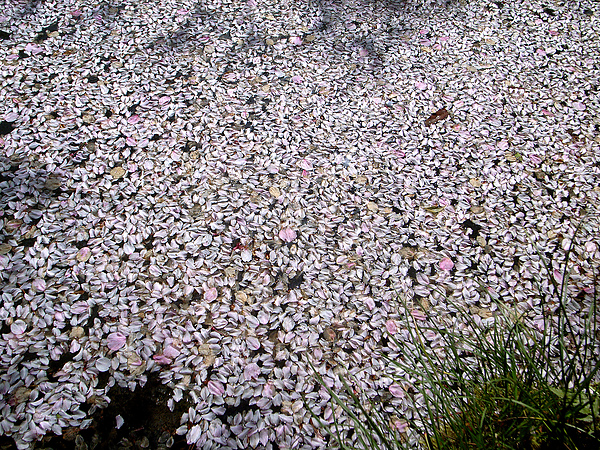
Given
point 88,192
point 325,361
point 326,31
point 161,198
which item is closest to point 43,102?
point 88,192

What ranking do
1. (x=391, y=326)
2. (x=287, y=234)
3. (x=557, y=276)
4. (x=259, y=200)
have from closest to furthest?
(x=391, y=326) < (x=557, y=276) < (x=287, y=234) < (x=259, y=200)

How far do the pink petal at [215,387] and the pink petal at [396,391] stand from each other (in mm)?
637

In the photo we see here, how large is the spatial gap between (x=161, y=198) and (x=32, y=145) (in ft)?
2.63

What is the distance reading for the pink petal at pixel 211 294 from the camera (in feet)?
6.10

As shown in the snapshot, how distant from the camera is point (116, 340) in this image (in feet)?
5.62

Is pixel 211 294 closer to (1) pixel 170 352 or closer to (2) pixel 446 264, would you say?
(1) pixel 170 352

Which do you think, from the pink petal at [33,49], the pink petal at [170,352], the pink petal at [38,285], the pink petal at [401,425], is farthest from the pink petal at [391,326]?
the pink petal at [33,49]

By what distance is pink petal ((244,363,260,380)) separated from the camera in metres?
1.66

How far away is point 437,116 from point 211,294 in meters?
1.74

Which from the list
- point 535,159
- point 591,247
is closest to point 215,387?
point 591,247

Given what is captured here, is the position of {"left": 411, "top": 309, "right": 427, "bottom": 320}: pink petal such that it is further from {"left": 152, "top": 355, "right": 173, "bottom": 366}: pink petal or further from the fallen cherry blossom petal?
the fallen cherry blossom petal

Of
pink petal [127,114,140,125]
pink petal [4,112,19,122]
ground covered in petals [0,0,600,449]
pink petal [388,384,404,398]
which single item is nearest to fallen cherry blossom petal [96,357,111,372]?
ground covered in petals [0,0,600,449]

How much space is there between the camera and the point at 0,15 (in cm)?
303

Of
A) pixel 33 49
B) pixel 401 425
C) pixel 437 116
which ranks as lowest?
pixel 401 425
